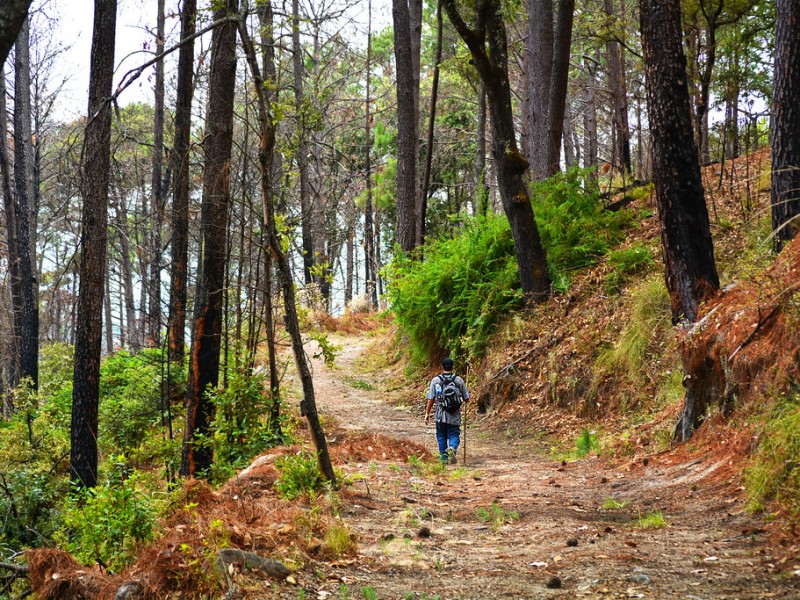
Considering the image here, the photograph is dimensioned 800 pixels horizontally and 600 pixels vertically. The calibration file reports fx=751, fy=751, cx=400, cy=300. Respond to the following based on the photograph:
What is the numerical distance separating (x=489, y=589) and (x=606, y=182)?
13.5 meters

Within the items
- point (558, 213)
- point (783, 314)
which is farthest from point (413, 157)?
point (783, 314)

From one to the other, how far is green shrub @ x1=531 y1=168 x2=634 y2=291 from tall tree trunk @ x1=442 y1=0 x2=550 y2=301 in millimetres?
469

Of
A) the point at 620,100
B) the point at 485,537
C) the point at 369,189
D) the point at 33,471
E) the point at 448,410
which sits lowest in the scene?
the point at 33,471

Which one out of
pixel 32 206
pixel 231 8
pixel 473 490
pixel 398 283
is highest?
pixel 32 206

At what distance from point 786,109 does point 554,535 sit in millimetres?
6433

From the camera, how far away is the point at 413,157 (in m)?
19.0

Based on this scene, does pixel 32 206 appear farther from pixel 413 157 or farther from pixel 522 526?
pixel 522 526

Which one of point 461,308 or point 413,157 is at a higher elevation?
point 413,157

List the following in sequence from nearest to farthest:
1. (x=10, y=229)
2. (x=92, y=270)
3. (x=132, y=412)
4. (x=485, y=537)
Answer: (x=485, y=537)
(x=92, y=270)
(x=132, y=412)
(x=10, y=229)

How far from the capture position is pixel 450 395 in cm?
1000

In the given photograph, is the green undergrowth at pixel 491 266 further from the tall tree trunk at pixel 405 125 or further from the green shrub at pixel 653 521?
the green shrub at pixel 653 521

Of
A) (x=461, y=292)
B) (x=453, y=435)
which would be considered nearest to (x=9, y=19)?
(x=453, y=435)

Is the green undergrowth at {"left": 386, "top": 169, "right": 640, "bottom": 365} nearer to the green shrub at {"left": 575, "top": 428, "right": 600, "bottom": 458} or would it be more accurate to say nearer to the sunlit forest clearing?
the sunlit forest clearing

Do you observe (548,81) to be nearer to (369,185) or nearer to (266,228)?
(266,228)
